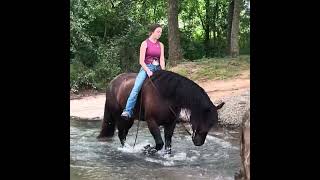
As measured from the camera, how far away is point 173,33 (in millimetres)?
18594

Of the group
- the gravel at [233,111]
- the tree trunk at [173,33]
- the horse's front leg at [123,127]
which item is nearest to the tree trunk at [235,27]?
the tree trunk at [173,33]

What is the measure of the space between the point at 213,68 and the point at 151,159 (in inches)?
377

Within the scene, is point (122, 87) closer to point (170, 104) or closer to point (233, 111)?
point (170, 104)

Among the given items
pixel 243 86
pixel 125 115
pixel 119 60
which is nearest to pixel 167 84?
pixel 125 115

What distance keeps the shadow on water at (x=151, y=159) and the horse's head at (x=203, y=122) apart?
0.37m

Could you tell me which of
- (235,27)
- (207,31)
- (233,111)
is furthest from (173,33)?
(233,111)

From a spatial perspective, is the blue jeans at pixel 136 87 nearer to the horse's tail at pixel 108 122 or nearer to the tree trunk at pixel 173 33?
the horse's tail at pixel 108 122

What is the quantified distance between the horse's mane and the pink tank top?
25cm

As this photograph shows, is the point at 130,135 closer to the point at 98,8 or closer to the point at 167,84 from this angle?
the point at 167,84

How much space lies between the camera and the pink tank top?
7598 millimetres

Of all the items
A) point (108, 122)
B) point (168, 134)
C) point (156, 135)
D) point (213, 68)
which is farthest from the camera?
point (213, 68)

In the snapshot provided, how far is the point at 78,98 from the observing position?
1583cm
